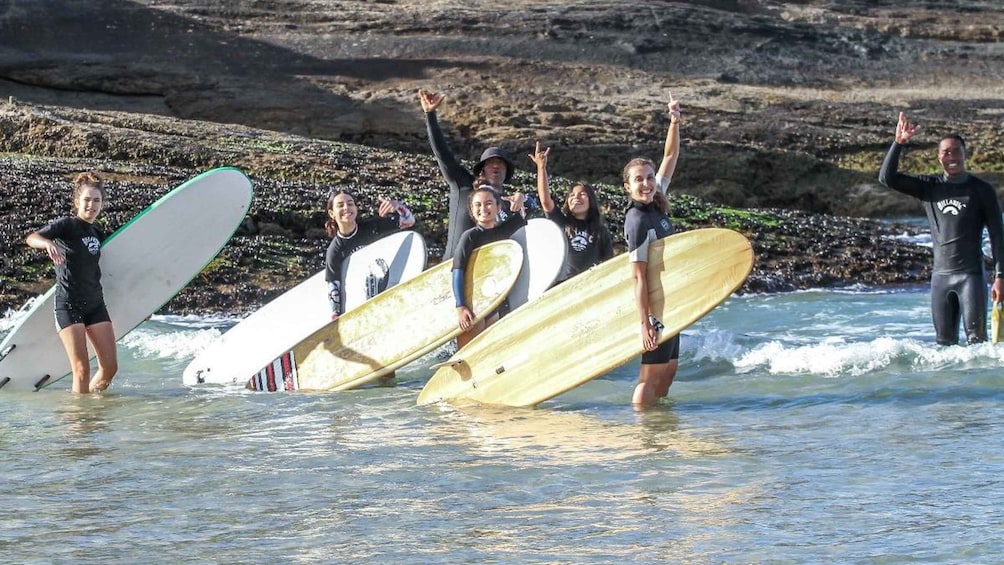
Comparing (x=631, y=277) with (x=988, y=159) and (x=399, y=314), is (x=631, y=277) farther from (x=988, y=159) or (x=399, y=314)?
(x=988, y=159)

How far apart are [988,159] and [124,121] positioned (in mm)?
16951

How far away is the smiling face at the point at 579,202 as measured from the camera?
29.9ft

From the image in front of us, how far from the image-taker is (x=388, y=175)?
58.4 ft

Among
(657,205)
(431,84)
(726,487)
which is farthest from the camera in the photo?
(431,84)

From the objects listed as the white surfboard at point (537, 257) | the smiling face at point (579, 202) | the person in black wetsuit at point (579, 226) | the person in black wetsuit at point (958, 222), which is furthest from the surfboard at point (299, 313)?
the person in black wetsuit at point (958, 222)

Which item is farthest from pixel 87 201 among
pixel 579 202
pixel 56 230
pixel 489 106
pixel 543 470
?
pixel 489 106

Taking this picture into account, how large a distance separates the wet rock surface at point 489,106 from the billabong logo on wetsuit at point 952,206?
6360mm

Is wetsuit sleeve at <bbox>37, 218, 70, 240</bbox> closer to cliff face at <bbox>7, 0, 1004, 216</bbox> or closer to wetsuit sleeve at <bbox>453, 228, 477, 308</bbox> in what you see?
wetsuit sleeve at <bbox>453, 228, 477, 308</bbox>

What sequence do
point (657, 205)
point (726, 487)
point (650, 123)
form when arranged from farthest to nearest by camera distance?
point (650, 123) → point (657, 205) → point (726, 487)

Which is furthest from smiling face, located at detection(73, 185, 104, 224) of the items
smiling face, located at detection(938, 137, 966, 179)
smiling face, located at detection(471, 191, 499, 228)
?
smiling face, located at detection(938, 137, 966, 179)

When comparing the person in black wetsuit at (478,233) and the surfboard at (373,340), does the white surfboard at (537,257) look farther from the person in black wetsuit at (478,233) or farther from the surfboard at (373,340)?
the surfboard at (373,340)

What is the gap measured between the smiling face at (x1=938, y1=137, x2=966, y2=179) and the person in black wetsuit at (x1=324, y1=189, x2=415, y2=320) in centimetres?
345

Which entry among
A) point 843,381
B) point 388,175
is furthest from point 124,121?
point 843,381

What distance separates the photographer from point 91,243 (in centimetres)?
883
